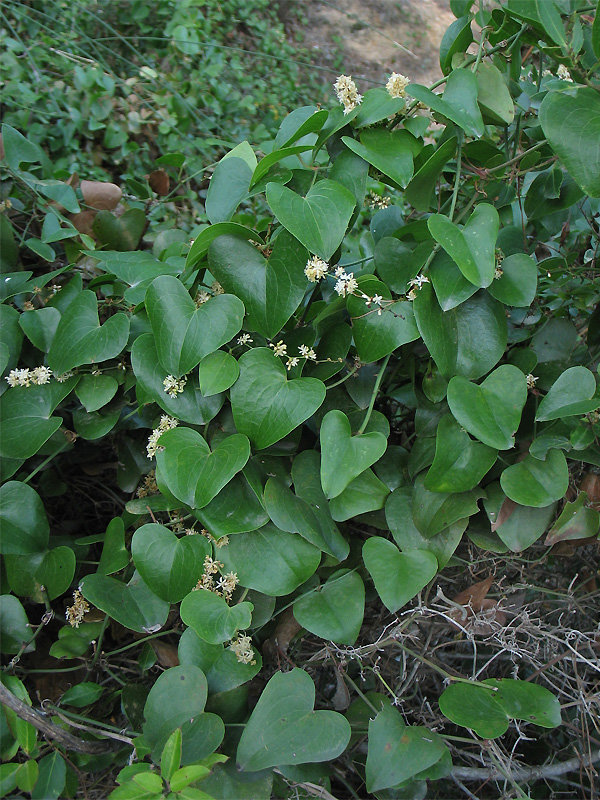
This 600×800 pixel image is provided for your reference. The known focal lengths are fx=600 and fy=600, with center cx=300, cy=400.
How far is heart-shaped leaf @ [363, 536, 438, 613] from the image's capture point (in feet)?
2.64

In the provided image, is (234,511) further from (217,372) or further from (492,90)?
(492,90)

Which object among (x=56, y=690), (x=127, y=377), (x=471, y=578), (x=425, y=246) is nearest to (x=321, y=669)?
(x=471, y=578)

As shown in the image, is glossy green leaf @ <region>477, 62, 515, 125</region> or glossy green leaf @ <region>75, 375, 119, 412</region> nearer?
glossy green leaf @ <region>477, 62, 515, 125</region>

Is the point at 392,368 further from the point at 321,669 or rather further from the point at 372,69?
the point at 372,69

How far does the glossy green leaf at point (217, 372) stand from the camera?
814mm

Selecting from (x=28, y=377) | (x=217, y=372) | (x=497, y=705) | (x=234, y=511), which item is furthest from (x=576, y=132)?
(x=28, y=377)

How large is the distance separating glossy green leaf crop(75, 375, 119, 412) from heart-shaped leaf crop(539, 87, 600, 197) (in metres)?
0.71

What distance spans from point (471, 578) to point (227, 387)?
1.80 ft

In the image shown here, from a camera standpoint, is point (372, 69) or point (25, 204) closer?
point (25, 204)

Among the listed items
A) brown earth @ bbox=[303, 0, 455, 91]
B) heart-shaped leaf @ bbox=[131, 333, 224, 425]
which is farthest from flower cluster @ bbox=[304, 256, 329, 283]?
brown earth @ bbox=[303, 0, 455, 91]

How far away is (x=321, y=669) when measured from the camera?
1.03m

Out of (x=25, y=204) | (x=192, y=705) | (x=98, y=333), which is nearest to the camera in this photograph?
(x=192, y=705)

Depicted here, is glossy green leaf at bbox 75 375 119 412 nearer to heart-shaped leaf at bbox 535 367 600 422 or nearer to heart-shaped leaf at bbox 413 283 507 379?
heart-shaped leaf at bbox 413 283 507 379

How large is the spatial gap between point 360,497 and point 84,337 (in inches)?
19.7
